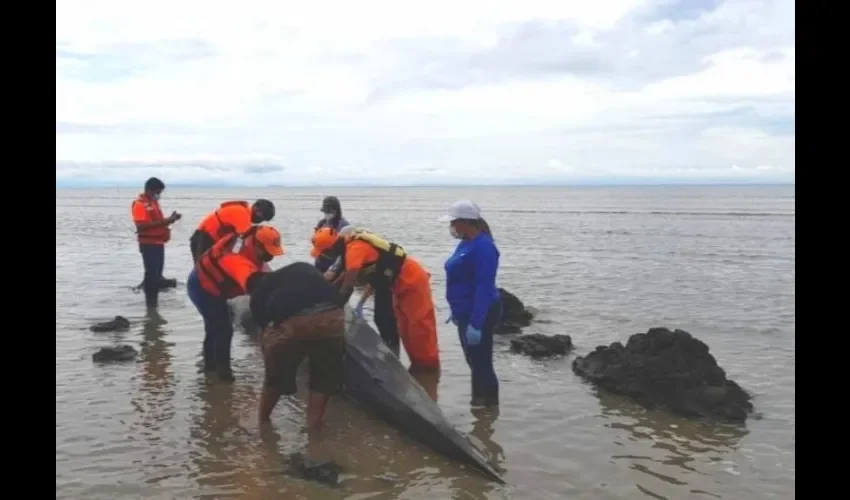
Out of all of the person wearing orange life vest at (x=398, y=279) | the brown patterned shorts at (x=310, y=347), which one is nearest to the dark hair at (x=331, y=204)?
the person wearing orange life vest at (x=398, y=279)

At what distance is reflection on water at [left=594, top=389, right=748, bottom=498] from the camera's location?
5.42 meters

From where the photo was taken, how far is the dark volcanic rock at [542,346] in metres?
9.33

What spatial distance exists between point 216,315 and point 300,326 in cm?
224

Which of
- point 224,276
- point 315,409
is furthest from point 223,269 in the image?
point 315,409

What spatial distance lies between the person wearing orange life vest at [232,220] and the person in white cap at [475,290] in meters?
2.17

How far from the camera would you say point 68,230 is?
1384 inches

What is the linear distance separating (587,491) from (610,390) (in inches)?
104

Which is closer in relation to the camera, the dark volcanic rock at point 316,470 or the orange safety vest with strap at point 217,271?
the dark volcanic rock at point 316,470

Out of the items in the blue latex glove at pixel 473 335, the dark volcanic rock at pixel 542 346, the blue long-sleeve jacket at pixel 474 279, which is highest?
the blue long-sleeve jacket at pixel 474 279

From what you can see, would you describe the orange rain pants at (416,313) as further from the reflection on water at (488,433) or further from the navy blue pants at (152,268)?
the navy blue pants at (152,268)

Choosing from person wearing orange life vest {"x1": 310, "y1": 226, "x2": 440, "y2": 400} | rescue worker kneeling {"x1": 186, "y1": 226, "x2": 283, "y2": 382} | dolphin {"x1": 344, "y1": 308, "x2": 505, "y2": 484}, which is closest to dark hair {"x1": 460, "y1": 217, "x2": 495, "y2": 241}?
person wearing orange life vest {"x1": 310, "y1": 226, "x2": 440, "y2": 400}

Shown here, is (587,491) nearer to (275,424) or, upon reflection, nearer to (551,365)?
(275,424)
